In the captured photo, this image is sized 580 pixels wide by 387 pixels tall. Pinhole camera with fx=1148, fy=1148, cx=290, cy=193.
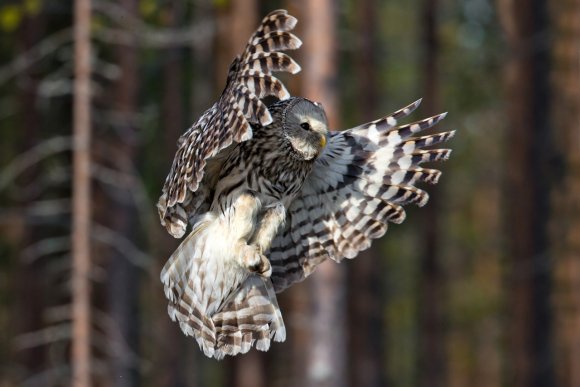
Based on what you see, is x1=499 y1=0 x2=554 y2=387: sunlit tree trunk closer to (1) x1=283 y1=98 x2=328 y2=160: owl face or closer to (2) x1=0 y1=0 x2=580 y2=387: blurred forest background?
(2) x1=0 y1=0 x2=580 y2=387: blurred forest background

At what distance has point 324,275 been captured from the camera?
1298 centimetres

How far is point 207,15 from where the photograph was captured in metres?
20.7

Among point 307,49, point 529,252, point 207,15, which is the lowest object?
point 529,252

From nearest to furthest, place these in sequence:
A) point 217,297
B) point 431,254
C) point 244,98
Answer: point 244,98 < point 217,297 < point 431,254

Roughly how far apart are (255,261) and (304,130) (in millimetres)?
726

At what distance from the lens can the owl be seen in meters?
6.01

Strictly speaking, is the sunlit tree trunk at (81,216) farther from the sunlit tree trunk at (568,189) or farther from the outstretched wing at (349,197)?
the sunlit tree trunk at (568,189)

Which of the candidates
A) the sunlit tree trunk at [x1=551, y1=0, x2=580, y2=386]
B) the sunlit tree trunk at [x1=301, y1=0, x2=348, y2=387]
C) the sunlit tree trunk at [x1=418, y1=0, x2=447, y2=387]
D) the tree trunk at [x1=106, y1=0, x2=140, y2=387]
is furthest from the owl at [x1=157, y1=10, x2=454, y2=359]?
the sunlit tree trunk at [x1=551, y1=0, x2=580, y2=386]

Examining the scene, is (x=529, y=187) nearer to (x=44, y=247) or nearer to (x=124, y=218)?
(x=124, y=218)

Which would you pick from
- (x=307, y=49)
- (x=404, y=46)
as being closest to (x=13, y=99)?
(x=307, y=49)

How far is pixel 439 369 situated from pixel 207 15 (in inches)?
320

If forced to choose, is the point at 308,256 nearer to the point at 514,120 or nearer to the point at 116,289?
the point at 116,289

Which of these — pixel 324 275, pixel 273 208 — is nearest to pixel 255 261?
pixel 273 208

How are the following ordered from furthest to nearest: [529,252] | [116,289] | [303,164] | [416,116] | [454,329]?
Answer: [454,329] → [416,116] → [529,252] → [116,289] → [303,164]
